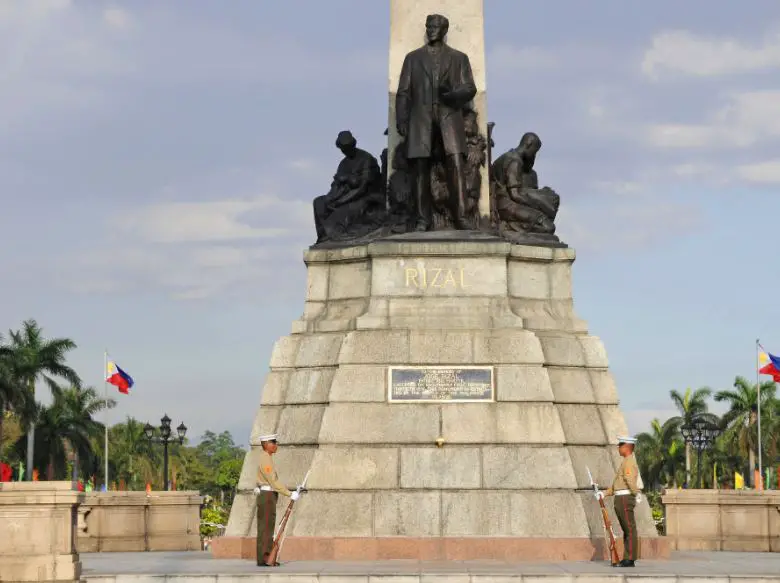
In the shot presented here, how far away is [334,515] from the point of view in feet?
65.6

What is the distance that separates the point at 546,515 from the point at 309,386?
13.0 ft

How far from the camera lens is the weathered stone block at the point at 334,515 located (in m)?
19.9

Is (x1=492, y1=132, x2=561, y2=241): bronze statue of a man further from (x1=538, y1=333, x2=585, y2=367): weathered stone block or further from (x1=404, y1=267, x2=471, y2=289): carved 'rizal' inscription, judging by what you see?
(x1=538, y1=333, x2=585, y2=367): weathered stone block

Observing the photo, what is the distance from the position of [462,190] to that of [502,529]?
17.3ft

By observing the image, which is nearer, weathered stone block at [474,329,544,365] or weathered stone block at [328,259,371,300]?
weathered stone block at [474,329,544,365]

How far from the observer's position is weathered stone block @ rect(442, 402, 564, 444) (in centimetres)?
2045

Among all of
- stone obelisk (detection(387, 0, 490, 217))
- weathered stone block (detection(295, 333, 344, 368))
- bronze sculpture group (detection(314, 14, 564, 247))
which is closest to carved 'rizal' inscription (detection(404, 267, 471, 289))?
bronze sculpture group (detection(314, 14, 564, 247))

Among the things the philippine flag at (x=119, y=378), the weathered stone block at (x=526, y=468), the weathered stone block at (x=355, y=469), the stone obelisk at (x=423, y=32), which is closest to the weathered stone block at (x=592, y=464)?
the weathered stone block at (x=526, y=468)

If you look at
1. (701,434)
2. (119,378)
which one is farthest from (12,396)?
(701,434)

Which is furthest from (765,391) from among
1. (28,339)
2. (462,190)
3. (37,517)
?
(37,517)

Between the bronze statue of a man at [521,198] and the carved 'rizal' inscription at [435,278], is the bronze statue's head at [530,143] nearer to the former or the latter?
the bronze statue of a man at [521,198]

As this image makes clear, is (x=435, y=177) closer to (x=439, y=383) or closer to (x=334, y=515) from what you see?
(x=439, y=383)

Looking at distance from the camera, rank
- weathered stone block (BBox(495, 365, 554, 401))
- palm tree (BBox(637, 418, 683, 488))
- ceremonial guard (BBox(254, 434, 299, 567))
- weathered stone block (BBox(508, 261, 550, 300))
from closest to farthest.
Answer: ceremonial guard (BBox(254, 434, 299, 567)) < weathered stone block (BBox(495, 365, 554, 401)) < weathered stone block (BBox(508, 261, 550, 300)) < palm tree (BBox(637, 418, 683, 488))

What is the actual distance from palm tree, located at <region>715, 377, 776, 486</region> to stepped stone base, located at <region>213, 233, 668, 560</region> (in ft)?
195
